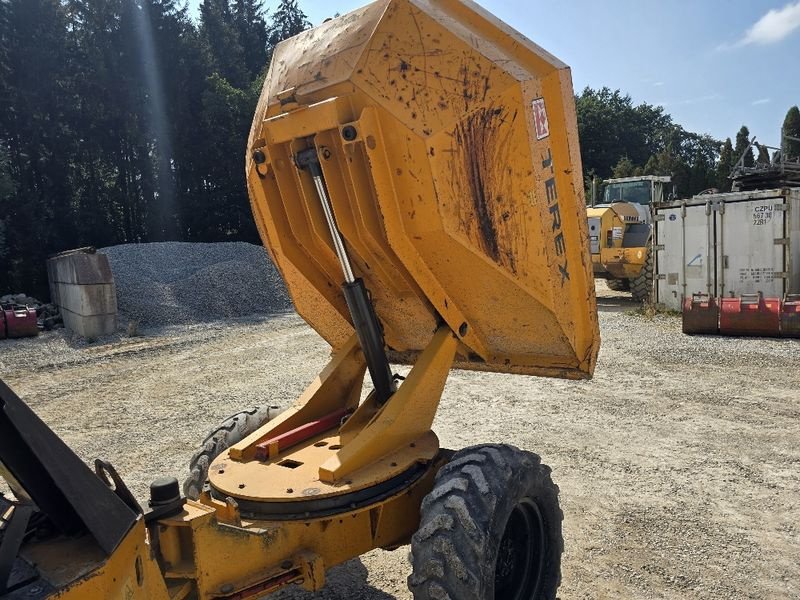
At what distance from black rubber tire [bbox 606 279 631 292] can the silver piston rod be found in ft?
51.7

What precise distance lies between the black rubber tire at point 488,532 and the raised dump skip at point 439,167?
77cm

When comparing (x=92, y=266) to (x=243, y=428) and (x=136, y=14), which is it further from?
(x=136, y=14)

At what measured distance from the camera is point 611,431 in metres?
6.19

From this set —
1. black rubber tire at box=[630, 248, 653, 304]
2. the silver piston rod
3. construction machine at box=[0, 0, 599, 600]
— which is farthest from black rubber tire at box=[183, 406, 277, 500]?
black rubber tire at box=[630, 248, 653, 304]

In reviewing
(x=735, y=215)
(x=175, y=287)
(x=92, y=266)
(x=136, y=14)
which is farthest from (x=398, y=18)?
(x=136, y=14)

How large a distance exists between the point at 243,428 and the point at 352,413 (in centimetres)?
72

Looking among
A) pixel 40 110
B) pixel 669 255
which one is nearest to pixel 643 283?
pixel 669 255

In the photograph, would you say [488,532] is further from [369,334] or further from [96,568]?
[96,568]

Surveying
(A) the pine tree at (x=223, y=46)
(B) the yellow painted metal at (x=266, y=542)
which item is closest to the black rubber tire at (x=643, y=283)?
(B) the yellow painted metal at (x=266, y=542)

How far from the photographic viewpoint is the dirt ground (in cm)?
379

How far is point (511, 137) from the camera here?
291 cm

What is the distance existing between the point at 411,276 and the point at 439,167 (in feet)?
2.01

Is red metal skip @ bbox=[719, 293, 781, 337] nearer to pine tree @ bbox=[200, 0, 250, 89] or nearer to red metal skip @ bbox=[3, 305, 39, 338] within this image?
red metal skip @ bbox=[3, 305, 39, 338]

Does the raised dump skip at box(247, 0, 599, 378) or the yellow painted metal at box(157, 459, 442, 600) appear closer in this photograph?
the yellow painted metal at box(157, 459, 442, 600)
